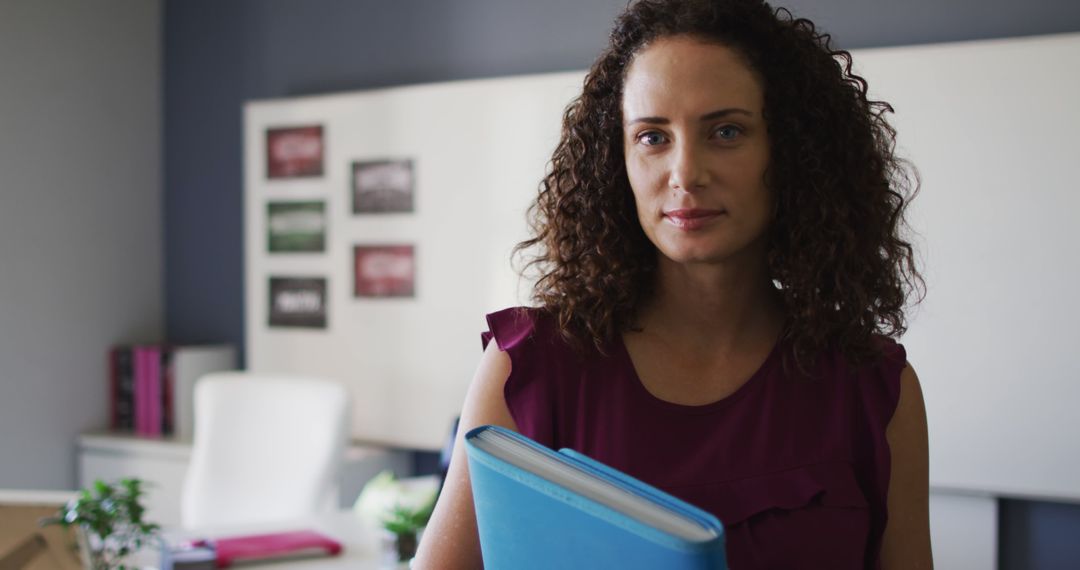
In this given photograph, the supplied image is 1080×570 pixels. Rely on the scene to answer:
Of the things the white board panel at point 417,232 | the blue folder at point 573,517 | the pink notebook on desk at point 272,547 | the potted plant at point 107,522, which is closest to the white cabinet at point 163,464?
the white board panel at point 417,232

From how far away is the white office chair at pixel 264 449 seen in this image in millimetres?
2791

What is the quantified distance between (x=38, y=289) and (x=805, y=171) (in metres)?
3.38

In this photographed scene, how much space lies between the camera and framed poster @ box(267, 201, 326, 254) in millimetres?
3787

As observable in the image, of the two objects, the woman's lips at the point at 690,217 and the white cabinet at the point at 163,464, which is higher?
the woman's lips at the point at 690,217

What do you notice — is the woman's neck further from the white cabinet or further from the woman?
the white cabinet

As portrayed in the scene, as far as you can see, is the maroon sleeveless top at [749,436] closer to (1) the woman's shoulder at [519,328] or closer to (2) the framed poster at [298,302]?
(1) the woman's shoulder at [519,328]

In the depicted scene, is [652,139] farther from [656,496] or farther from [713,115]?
[656,496]

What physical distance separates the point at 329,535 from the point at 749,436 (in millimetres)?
1431

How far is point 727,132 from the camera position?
3.65 feet

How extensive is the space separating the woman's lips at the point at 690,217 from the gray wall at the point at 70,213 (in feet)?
10.7

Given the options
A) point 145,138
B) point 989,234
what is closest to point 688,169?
point 989,234

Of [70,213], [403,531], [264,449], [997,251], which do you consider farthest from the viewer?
[70,213]

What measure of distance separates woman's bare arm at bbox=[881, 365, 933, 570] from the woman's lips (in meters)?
0.32

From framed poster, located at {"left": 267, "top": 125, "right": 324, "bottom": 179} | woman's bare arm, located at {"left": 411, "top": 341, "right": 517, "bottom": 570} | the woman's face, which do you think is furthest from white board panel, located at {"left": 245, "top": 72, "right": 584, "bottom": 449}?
woman's bare arm, located at {"left": 411, "top": 341, "right": 517, "bottom": 570}
